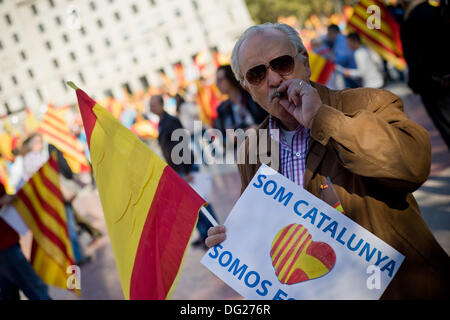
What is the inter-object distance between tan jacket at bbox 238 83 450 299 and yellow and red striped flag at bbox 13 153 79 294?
11.3 ft

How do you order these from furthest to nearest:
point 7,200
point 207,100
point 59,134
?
point 207,100
point 59,134
point 7,200

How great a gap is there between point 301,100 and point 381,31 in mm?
7229

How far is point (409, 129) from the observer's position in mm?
1326

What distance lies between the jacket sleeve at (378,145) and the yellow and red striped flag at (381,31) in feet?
22.7

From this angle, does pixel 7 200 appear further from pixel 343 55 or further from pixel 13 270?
pixel 343 55

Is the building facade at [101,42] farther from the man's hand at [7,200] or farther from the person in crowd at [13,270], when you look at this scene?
the person in crowd at [13,270]

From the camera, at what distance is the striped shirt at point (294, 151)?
1.70 m

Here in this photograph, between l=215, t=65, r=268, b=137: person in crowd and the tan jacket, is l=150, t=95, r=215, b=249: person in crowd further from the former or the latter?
the tan jacket

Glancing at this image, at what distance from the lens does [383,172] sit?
4.24 ft

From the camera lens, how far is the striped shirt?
67.1 inches

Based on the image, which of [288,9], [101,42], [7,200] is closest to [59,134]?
[7,200]

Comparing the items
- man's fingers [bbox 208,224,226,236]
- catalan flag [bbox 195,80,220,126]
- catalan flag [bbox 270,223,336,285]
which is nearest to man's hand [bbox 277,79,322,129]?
catalan flag [bbox 270,223,336,285]

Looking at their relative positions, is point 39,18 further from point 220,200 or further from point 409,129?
point 409,129
